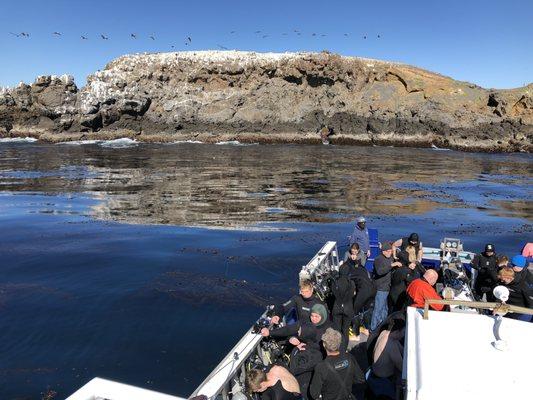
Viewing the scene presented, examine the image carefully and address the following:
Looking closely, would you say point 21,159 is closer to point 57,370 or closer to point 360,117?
point 57,370

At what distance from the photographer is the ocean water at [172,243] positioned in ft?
32.0

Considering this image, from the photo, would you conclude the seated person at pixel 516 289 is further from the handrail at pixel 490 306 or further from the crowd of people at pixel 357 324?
the handrail at pixel 490 306

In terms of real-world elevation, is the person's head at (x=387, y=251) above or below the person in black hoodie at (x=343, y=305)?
above

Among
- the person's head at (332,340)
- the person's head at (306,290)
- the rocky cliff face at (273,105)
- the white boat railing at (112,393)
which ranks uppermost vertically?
the rocky cliff face at (273,105)

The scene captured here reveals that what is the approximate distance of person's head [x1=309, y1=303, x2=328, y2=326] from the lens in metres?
Answer: 6.53

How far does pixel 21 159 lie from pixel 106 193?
2978cm

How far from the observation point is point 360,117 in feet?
268

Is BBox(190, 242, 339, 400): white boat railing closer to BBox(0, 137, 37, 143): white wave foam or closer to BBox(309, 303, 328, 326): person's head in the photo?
BBox(309, 303, 328, 326): person's head

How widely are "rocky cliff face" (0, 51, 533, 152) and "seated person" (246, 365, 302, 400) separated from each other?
77.6m

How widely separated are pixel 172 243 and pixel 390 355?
1415 centimetres

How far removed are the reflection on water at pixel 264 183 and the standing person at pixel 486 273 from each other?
13.1 meters

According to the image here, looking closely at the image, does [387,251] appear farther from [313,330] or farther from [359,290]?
[313,330]

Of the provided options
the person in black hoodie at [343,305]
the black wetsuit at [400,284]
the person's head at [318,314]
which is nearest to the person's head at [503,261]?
the black wetsuit at [400,284]

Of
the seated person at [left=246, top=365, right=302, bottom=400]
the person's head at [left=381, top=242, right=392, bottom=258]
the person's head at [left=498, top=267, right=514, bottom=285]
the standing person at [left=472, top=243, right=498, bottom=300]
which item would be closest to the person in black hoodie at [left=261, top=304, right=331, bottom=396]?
the seated person at [left=246, top=365, right=302, bottom=400]
